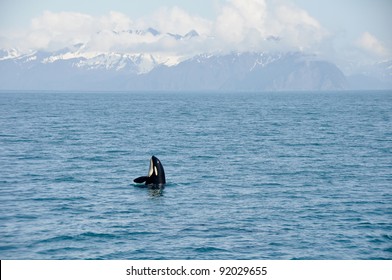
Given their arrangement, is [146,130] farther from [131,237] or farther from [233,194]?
[131,237]

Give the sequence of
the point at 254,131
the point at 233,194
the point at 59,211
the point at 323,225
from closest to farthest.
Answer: the point at 323,225 < the point at 59,211 < the point at 233,194 < the point at 254,131

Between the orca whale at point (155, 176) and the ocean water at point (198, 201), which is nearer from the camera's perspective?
the ocean water at point (198, 201)

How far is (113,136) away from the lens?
281 ft

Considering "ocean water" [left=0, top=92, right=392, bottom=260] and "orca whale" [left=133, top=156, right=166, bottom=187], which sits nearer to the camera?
"ocean water" [left=0, top=92, right=392, bottom=260]

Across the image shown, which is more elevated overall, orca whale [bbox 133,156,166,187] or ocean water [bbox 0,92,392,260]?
orca whale [bbox 133,156,166,187]

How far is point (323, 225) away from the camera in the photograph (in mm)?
35406

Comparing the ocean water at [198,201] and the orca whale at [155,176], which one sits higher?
the orca whale at [155,176]

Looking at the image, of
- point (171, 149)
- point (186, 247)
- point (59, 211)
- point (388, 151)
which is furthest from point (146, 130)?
point (186, 247)

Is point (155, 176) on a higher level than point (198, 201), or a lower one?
higher

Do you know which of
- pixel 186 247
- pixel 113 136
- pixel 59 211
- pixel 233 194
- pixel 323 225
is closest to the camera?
pixel 186 247

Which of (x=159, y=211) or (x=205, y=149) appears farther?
(x=205, y=149)

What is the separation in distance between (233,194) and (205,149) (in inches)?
1070

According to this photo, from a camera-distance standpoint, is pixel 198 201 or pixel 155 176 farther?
pixel 155 176
